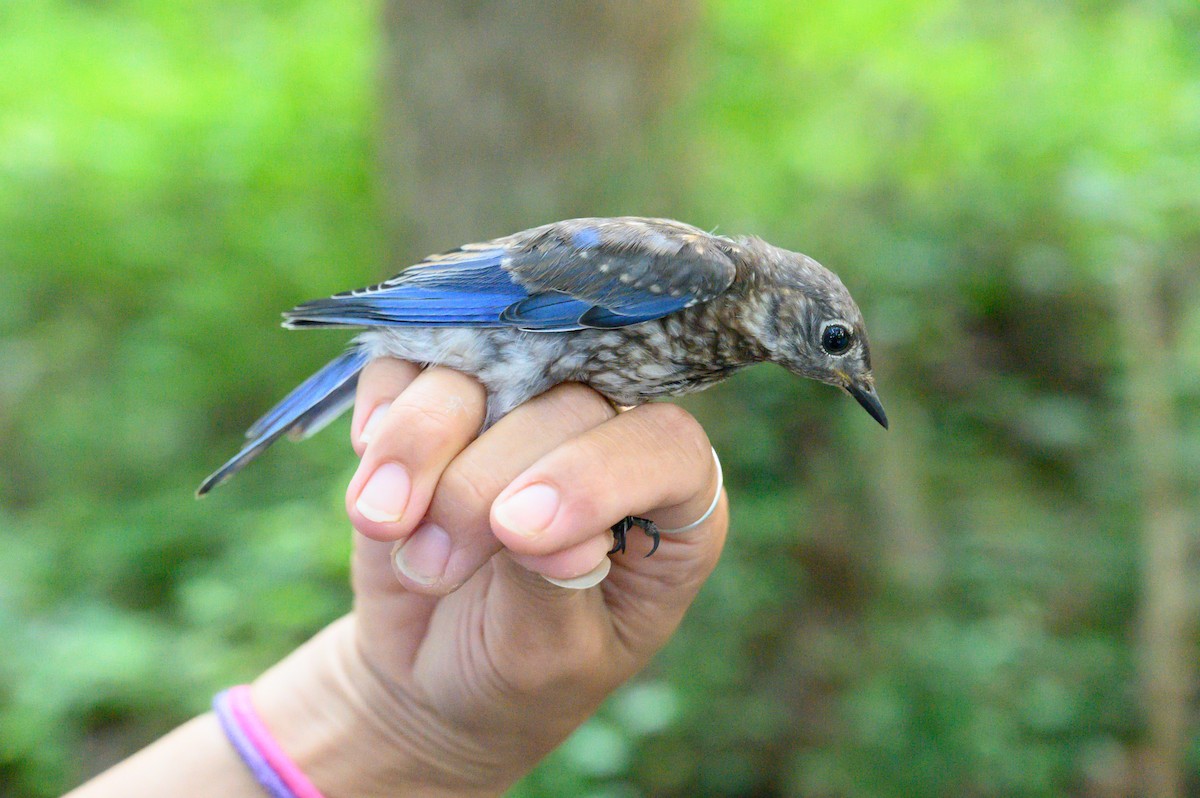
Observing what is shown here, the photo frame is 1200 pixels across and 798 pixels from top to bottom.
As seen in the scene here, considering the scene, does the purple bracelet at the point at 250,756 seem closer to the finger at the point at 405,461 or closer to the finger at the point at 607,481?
the finger at the point at 405,461

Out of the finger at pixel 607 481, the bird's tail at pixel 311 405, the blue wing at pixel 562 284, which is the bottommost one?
the bird's tail at pixel 311 405

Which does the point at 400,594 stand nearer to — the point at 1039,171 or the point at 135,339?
the point at 1039,171

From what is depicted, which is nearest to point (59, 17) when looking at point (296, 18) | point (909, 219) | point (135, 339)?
point (296, 18)

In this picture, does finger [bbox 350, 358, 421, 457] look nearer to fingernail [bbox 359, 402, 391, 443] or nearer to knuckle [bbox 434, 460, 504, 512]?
fingernail [bbox 359, 402, 391, 443]

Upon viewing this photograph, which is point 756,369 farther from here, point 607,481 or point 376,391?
point 607,481

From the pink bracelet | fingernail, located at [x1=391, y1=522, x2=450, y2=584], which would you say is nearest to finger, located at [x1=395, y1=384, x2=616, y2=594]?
fingernail, located at [x1=391, y1=522, x2=450, y2=584]

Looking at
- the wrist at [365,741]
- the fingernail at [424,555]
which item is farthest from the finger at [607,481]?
the wrist at [365,741]
